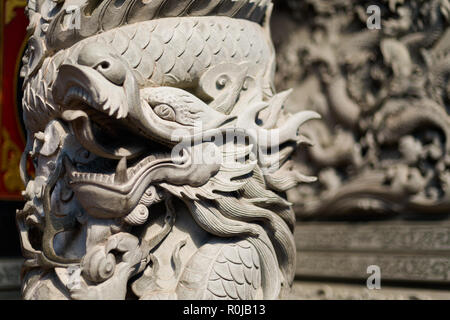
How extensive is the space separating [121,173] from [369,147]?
190 cm

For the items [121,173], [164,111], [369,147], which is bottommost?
[369,147]

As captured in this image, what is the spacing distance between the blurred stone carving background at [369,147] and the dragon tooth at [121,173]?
1.26m

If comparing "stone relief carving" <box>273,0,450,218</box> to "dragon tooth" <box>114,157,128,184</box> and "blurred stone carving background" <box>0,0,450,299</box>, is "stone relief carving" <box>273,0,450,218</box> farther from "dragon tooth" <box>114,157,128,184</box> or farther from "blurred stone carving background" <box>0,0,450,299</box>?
"dragon tooth" <box>114,157,128,184</box>

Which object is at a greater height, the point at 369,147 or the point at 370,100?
the point at 370,100

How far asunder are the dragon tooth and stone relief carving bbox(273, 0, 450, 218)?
178 cm

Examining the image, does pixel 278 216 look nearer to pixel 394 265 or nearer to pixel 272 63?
pixel 272 63

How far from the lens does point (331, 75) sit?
3152mm

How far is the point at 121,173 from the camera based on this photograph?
52.7 inches

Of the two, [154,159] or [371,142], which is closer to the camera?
[154,159]

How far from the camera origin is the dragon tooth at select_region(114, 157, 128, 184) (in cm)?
133

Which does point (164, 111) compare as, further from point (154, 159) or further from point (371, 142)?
point (371, 142)

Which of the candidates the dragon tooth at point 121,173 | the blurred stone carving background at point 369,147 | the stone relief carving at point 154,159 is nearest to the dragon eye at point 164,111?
the stone relief carving at point 154,159

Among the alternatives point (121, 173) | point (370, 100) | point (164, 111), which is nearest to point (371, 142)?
point (370, 100)

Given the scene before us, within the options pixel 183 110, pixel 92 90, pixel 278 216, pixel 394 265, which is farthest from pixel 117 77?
pixel 394 265
